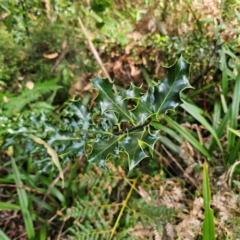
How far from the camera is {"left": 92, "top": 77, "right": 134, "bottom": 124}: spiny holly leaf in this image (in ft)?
3.97

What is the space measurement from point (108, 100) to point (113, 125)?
195mm

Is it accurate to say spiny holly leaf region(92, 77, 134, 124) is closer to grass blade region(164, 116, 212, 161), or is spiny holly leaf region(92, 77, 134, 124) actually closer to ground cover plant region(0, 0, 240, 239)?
ground cover plant region(0, 0, 240, 239)

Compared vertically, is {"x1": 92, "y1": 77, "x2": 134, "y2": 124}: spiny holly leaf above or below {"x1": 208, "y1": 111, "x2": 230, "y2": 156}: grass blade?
above

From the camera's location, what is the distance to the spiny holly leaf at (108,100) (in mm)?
1210

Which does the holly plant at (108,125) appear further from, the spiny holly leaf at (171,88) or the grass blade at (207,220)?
the grass blade at (207,220)

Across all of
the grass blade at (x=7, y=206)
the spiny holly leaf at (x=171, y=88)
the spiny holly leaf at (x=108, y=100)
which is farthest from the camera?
the grass blade at (x=7, y=206)

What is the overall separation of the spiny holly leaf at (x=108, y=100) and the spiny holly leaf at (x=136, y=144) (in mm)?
61

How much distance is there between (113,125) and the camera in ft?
4.58

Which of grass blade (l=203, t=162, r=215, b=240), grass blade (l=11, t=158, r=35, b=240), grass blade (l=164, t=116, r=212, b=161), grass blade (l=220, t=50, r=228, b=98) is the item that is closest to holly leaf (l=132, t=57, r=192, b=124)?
grass blade (l=203, t=162, r=215, b=240)

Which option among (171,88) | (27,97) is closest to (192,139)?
(171,88)

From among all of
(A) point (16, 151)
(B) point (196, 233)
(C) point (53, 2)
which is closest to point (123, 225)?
(B) point (196, 233)

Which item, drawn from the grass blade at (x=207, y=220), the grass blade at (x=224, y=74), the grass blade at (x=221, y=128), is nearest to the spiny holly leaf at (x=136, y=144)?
the grass blade at (x=207, y=220)

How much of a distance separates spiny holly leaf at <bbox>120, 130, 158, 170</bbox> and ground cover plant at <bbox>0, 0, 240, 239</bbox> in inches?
3.6

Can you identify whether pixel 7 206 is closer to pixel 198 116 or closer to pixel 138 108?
pixel 138 108
